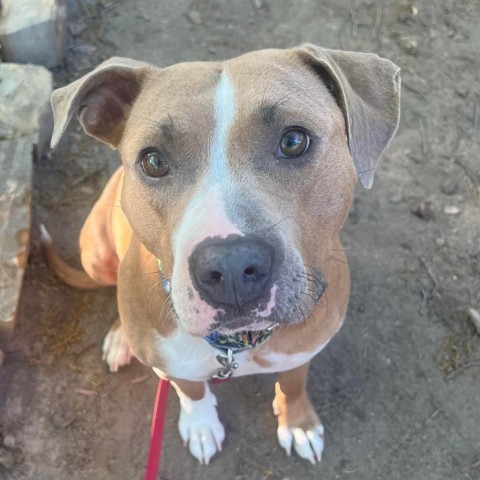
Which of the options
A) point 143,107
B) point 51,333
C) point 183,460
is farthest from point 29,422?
point 143,107

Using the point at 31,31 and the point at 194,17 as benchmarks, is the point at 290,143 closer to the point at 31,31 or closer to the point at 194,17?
the point at 31,31

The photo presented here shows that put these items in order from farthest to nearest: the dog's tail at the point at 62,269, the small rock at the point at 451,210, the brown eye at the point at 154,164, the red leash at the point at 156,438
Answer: the small rock at the point at 451,210 → the dog's tail at the point at 62,269 → the red leash at the point at 156,438 → the brown eye at the point at 154,164

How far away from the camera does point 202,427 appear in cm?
380

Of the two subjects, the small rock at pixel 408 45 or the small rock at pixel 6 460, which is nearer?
the small rock at pixel 6 460

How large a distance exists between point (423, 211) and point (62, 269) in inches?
90.1

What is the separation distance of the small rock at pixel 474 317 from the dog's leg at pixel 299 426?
3.66ft

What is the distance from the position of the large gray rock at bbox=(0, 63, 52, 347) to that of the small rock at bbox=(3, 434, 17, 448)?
0.55 meters

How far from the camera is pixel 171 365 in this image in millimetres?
3053

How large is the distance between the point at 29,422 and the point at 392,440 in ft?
6.71

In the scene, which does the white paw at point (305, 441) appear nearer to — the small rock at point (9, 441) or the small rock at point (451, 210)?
the small rock at point (9, 441)

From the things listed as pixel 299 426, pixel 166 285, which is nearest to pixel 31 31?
pixel 166 285

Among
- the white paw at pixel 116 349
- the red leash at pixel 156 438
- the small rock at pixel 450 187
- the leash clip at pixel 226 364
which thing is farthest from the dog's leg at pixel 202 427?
the small rock at pixel 450 187

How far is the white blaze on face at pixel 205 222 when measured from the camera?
220cm

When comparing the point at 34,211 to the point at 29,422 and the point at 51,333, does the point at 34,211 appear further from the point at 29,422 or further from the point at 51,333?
the point at 29,422
